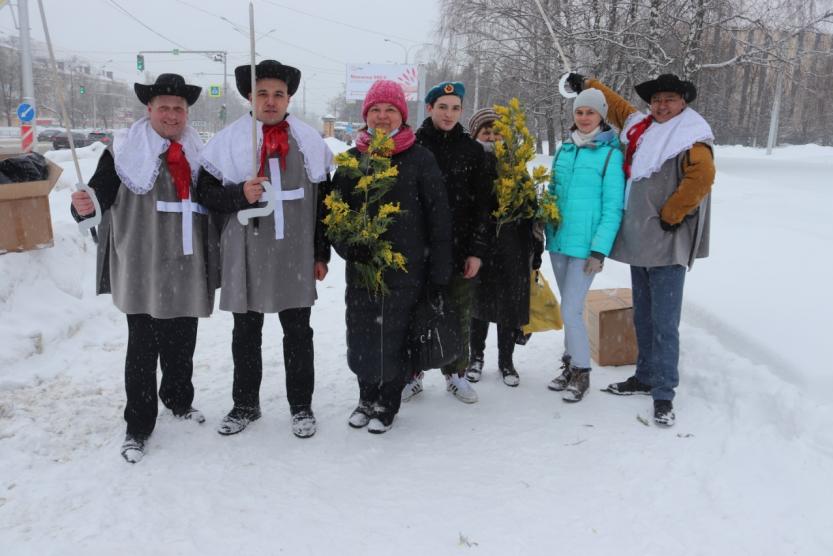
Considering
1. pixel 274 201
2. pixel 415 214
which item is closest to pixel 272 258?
pixel 274 201

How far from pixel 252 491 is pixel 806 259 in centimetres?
534

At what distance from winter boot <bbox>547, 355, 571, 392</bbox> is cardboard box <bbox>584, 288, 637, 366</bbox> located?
424 mm

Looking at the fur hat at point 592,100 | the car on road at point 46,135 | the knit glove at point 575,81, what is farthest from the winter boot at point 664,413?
the car on road at point 46,135

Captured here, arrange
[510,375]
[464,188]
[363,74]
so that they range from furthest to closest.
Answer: [363,74] < [510,375] < [464,188]

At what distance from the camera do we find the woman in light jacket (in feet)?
12.6

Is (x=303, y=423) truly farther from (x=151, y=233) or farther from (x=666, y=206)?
(x=666, y=206)

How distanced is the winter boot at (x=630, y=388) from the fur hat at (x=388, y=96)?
7.80 feet

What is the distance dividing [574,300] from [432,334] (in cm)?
109

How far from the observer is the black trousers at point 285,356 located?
11.9 feet

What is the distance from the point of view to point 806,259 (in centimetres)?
565

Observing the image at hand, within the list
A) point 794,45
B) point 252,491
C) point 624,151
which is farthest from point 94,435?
point 794,45

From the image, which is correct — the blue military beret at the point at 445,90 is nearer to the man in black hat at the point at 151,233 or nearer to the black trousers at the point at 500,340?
the man in black hat at the point at 151,233

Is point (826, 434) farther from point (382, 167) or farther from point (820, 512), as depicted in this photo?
point (382, 167)

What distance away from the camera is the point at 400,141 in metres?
3.48
